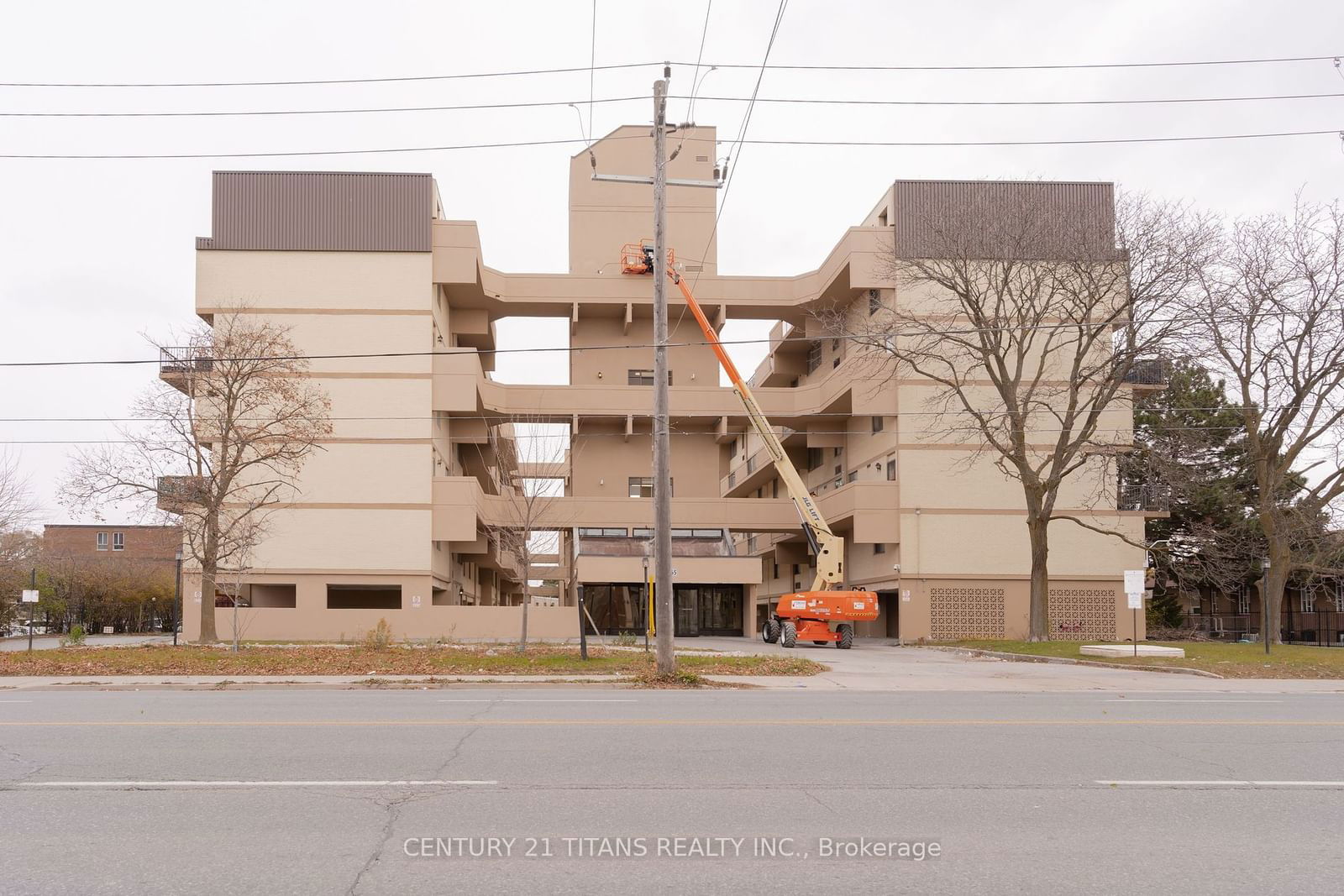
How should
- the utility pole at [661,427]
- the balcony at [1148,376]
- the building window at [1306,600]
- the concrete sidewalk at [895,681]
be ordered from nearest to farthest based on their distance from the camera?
the concrete sidewalk at [895,681], the utility pole at [661,427], the balcony at [1148,376], the building window at [1306,600]

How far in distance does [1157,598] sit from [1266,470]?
16383mm

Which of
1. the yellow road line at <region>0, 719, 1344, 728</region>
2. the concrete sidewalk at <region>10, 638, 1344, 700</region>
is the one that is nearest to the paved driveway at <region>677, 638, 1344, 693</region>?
the concrete sidewalk at <region>10, 638, 1344, 700</region>

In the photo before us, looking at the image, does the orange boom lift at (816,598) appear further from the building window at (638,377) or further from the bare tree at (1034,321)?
the building window at (638,377)

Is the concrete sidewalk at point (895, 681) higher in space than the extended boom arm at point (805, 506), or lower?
lower

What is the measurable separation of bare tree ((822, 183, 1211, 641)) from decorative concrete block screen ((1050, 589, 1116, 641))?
271cm

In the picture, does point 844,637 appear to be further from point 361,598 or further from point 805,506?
point 361,598

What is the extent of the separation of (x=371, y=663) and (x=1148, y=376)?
30651 mm

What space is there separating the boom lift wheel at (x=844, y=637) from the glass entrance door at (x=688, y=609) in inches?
517

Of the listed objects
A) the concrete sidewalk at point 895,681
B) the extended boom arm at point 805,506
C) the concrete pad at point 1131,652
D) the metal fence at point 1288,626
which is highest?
the extended boom arm at point 805,506

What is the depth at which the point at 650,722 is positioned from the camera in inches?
465

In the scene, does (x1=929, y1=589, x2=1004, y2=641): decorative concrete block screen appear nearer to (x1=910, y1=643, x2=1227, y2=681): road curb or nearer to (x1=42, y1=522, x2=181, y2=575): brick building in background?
(x1=910, y1=643, x2=1227, y2=681): road curb

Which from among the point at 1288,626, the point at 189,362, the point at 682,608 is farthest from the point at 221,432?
the point at 1288,626

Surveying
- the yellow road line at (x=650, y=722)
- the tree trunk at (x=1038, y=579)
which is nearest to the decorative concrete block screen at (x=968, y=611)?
the tree trunk at (x=1038, y=579)

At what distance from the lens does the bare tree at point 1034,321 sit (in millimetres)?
32594
